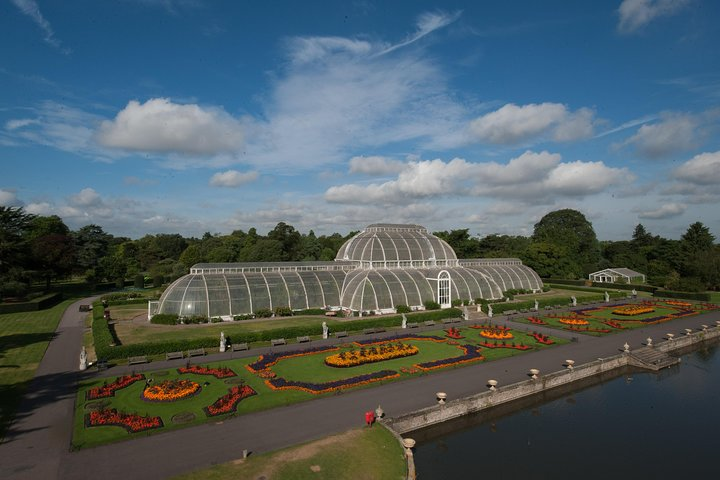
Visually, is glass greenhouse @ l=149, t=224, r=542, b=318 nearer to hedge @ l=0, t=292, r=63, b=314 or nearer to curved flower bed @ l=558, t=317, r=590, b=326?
curved flower bed @ l=558, t=317, r=590, b=326

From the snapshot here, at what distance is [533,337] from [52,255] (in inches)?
2951

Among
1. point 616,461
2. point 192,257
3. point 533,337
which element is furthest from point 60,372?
point 192,257

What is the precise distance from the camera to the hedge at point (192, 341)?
30312mm

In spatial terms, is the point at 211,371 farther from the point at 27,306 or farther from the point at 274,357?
the point at 27,306

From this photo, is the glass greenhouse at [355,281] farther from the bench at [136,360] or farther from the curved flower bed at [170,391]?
the curved flower bed at [170,391]

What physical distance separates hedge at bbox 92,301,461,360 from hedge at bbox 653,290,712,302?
49175mm

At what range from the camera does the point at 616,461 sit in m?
18.5

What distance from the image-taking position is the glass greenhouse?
45.3m

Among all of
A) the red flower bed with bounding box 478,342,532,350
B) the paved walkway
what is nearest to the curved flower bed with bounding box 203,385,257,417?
the paved walkway

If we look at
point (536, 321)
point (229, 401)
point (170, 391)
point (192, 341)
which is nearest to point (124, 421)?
point (170, 391)

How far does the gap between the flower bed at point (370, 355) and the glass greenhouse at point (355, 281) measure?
1523cm

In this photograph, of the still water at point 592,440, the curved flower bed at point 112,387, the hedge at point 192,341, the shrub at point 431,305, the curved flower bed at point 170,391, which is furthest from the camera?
the shrub at point 431,305

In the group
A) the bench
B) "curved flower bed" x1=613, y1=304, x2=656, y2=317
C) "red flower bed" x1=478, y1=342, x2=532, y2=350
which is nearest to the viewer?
the bench

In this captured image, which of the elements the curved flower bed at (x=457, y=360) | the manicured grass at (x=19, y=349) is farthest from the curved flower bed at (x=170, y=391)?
the curved flower bed at (x=457, y=360)
